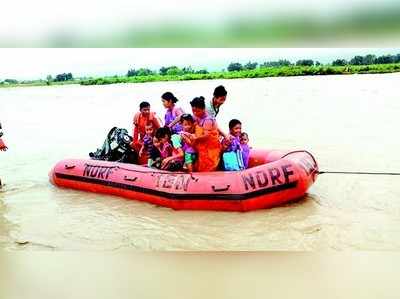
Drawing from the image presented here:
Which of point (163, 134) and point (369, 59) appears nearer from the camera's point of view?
point (369, 59)

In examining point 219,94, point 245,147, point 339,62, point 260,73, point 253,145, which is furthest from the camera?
point 253,145

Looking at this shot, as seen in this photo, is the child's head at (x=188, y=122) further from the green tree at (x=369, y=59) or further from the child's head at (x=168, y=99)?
the green tree at (x=369, y=59)

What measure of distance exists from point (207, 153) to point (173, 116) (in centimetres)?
45

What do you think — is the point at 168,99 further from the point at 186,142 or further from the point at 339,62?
the point at 339,62

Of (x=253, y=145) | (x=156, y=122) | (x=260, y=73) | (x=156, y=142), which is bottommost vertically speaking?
(x=253, y=145)

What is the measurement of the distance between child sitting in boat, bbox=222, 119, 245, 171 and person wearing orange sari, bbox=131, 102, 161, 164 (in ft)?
1.91

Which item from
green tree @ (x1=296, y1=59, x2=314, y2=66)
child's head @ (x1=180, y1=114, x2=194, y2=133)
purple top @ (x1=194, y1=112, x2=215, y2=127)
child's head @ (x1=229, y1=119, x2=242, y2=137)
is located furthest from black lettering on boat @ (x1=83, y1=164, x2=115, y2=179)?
green tree @ (x1=296, y1=59, x2=314, y2=66)

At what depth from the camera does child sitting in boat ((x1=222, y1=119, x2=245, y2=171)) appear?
297cm

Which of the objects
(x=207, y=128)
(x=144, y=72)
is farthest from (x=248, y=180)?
(x=144, y=72)

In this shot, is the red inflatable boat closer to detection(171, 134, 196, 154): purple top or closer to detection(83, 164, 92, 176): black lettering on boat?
detection(171, 134, 196, 154): purple top

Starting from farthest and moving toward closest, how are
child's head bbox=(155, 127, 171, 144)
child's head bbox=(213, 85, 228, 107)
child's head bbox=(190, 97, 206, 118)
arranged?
1. child's head bbox=(155, 127, 171, 144)
2. child's head bbox=(190, 97, 206, 118)
3. child's head bbox=(213, 85, 228, 107)

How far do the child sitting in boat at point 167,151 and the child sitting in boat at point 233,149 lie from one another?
300 mm

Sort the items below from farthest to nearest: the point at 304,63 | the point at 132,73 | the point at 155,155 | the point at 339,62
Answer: the point at 155,155 < the point at 132,73 < the point at 304,63 < the point at 339,62

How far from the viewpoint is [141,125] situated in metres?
3.37
